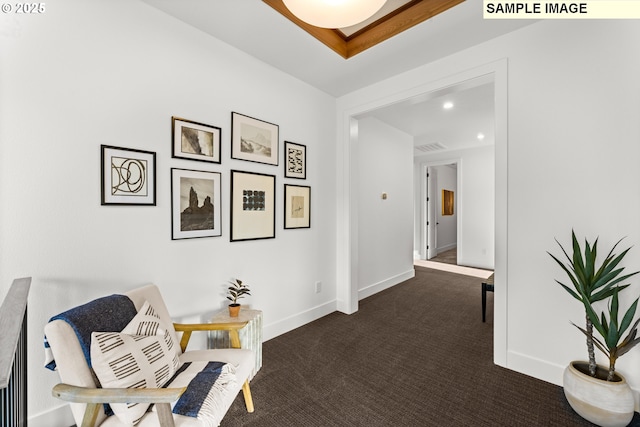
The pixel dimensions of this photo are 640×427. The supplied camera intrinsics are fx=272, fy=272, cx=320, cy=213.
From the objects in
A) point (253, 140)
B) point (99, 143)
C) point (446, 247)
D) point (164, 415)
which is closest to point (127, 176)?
point (99, 143)

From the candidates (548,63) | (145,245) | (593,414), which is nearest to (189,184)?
(145,245)

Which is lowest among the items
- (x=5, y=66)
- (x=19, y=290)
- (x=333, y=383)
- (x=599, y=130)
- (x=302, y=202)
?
(x=333, y=383)

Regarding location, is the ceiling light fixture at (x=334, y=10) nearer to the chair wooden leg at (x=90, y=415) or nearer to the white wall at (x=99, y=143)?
the white wall at (x=99, y=143)

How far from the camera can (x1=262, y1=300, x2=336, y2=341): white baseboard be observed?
8.95 ft

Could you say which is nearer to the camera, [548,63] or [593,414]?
[593,414]

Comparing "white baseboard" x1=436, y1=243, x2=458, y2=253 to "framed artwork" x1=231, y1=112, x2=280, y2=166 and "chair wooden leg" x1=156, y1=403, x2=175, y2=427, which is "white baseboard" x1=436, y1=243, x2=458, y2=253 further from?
"chair wooden leg" x1=156, y1=403, x2=175, y2=427

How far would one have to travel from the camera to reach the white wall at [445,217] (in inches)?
302

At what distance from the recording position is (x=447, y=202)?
328 inches

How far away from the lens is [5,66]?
4.78 ft

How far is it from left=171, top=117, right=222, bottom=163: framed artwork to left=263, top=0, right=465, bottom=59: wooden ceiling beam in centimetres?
104

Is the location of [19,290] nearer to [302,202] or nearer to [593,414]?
[302,202]

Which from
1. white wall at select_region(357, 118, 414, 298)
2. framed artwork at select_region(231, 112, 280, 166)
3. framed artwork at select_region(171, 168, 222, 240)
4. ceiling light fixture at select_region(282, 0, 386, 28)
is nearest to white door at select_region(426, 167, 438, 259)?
white wall at select_region(357, 118, 414, 298)

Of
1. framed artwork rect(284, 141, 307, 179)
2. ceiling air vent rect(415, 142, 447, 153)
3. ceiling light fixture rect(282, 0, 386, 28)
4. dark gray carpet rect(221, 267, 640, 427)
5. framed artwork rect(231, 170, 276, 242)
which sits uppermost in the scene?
ceiling air vent rect(415, 142, 447, 153)

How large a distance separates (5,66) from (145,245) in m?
1.21
